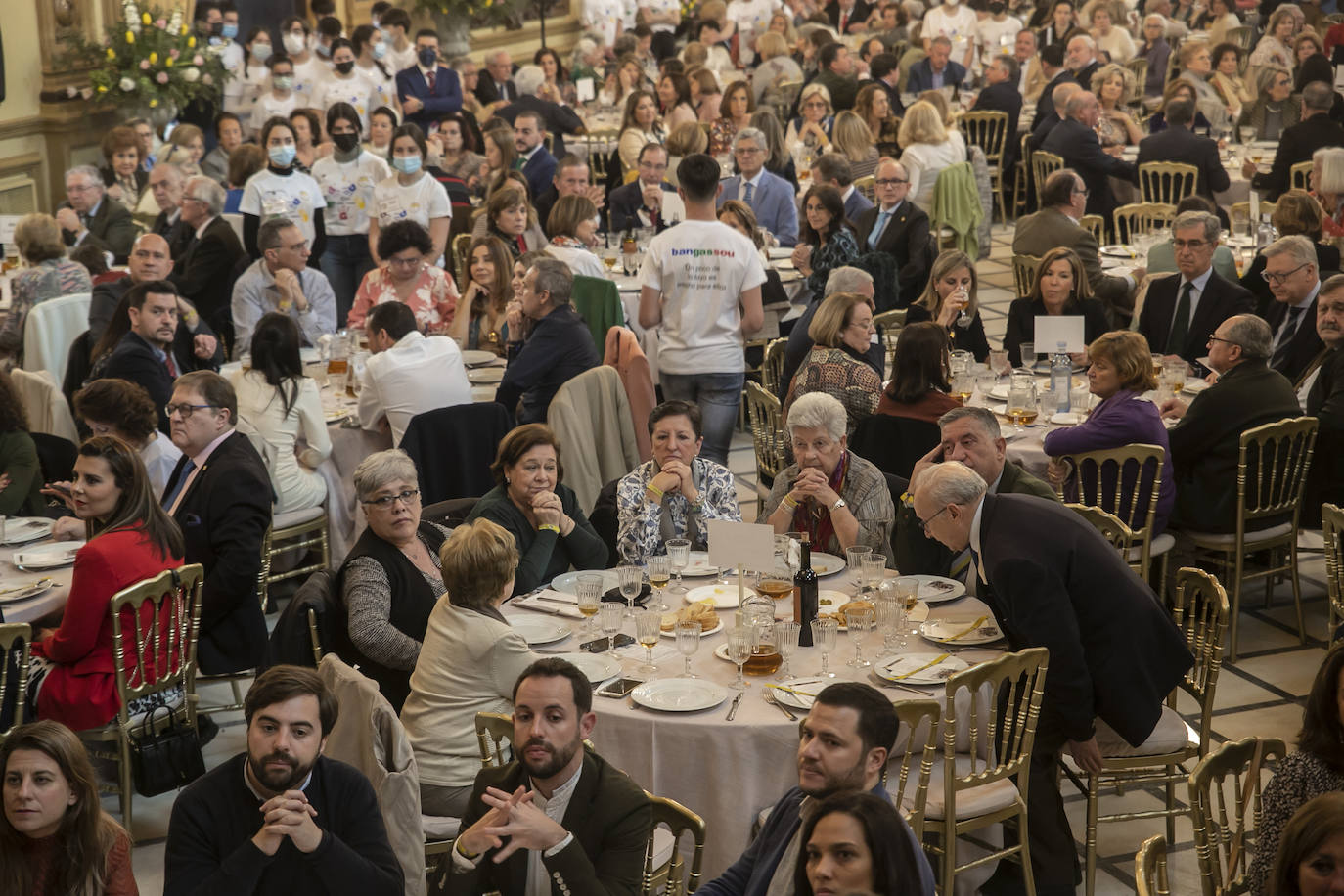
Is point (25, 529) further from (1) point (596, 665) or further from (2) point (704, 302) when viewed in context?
(2) point (704, 302)

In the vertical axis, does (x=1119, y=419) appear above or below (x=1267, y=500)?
above

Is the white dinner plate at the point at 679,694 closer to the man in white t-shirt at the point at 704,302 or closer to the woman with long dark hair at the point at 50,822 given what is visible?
the woman with long dark hair at the point at 50,822

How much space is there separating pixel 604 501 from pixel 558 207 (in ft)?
9.59

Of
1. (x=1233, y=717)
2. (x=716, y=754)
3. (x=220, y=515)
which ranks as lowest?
(x=1233, y=717)

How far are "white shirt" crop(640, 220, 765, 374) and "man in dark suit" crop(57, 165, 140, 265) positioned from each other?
4.01 meters

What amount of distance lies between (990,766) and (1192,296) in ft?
12.6

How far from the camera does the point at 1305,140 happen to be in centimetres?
1001

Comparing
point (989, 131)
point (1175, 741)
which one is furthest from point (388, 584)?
point (989, 131)

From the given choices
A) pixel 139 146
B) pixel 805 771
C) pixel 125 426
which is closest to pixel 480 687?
pixel 805 771

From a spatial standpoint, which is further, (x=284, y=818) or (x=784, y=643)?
(x=784, y=643)

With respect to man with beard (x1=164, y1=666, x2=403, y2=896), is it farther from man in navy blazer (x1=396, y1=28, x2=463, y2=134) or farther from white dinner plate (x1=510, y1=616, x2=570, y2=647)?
man in navy blazer (x1=396, y1=28, x2=463, y2=134)

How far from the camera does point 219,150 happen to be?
36.6 ft

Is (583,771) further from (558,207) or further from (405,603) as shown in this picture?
(558,207)

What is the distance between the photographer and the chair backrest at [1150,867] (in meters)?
3.01
